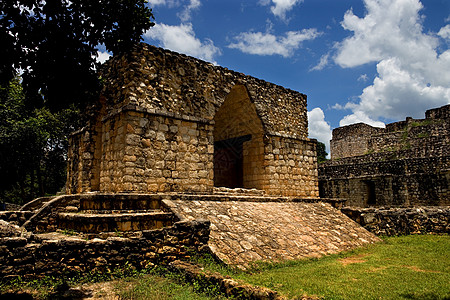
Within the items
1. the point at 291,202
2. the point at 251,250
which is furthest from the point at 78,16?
the point at 291,202

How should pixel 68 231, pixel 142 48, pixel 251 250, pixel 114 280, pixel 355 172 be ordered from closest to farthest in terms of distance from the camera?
pixel 114 280, pixel 251 250, pixel 68 231, pixel 142 48, pixel 355 172

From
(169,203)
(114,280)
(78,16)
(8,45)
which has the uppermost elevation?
(78,16)

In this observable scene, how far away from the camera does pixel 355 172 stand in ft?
68.3

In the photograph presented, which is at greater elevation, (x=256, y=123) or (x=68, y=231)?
(x=256, y=123)

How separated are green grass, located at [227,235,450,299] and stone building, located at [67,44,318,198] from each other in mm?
4266

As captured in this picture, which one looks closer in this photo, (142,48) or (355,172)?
(142,48)

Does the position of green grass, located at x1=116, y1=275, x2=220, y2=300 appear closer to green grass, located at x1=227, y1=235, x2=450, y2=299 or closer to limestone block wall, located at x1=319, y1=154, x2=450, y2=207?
green grass, located at x1=227, y1=235, x2=450, y2=299

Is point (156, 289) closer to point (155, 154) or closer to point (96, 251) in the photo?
point (96, 251)

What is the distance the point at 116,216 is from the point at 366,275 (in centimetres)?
448

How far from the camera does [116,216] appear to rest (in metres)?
6.45

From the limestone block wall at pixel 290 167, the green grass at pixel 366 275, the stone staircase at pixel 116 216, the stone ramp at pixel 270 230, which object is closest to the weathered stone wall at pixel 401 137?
the limestone block wall at pixel 290 167

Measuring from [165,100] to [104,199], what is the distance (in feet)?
11.3

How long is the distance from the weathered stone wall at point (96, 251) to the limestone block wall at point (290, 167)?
20.2 ft

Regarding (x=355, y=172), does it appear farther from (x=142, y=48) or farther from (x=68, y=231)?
(x=68, y=231)
